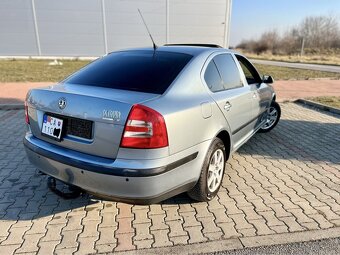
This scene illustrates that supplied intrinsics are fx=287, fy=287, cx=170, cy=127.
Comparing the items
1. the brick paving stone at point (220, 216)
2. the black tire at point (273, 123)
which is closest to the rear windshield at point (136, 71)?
the brick paving stone at point (220, 216)

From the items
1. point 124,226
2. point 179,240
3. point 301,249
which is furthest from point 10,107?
point 301,249

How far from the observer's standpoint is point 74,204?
3.04 m

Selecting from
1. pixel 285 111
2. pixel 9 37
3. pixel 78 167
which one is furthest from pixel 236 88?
pixel 9 37

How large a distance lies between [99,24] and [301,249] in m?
26.5

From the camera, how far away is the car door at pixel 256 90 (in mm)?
4086

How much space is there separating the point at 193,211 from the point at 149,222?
475 millimetres

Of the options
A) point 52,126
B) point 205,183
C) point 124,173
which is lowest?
point 205,183

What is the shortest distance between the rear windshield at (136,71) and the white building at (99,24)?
948 inches

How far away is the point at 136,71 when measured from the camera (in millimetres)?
2844

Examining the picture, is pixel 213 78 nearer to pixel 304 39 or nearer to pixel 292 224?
pixel 292 224

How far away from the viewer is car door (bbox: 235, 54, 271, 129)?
409 cm

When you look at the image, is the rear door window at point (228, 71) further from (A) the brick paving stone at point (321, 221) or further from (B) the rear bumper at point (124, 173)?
(A) the brick paving stone at point (321, 221)

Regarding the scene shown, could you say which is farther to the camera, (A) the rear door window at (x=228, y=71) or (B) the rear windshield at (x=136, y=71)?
(A) the rear door window at (x=228, y=71)

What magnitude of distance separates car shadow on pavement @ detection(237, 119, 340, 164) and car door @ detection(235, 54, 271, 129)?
459mm
